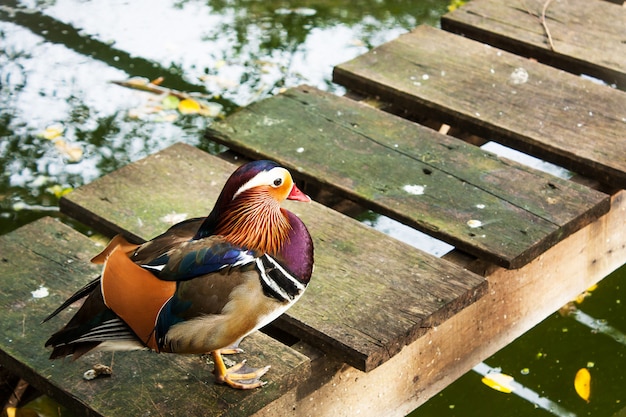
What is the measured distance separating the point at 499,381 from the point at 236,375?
1135mm

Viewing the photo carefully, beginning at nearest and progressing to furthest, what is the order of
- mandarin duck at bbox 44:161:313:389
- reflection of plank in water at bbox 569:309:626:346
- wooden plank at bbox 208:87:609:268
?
mandarin duck at bbox 44:161:313:389 → wooden plank at bbox 208:87:609:268 → reflection of plank in water at bbox 569:309:626:346

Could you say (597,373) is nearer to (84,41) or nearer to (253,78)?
(253,78)

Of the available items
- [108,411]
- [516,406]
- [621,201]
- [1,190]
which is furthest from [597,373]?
[1,190]

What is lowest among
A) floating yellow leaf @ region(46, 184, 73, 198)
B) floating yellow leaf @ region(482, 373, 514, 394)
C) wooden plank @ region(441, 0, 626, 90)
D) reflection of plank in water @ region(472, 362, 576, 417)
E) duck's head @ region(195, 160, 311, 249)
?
reflection of plank in water @ region(472, 362, 576, 417)

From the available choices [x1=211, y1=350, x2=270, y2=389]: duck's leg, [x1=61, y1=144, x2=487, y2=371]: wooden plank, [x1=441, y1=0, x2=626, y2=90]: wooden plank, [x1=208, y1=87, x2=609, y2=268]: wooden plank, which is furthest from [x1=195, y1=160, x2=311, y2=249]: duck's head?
[x1=441, y1=0, x2=626, y2=90]: wooden plank

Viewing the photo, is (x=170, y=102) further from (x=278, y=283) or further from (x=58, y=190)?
(x=278, y=283)

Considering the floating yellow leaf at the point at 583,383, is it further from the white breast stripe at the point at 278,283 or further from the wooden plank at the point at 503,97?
the white breast stripe at the point at 278,283

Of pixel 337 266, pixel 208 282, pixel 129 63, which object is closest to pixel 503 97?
pixel 337 266

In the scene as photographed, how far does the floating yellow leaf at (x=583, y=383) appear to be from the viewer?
285 centimetres

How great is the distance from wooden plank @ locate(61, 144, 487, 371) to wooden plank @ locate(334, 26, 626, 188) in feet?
2.07

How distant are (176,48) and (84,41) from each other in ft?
1.24

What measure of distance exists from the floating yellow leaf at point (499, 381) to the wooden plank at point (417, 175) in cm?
54

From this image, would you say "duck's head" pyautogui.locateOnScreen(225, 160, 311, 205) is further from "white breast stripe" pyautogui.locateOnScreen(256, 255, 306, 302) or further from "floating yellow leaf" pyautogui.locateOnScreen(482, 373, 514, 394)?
"floating yellow leaf" pyautogui.locateOnScreen(482, 373, 514, 394)

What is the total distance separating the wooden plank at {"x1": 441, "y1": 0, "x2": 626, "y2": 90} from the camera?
3.31 metres
